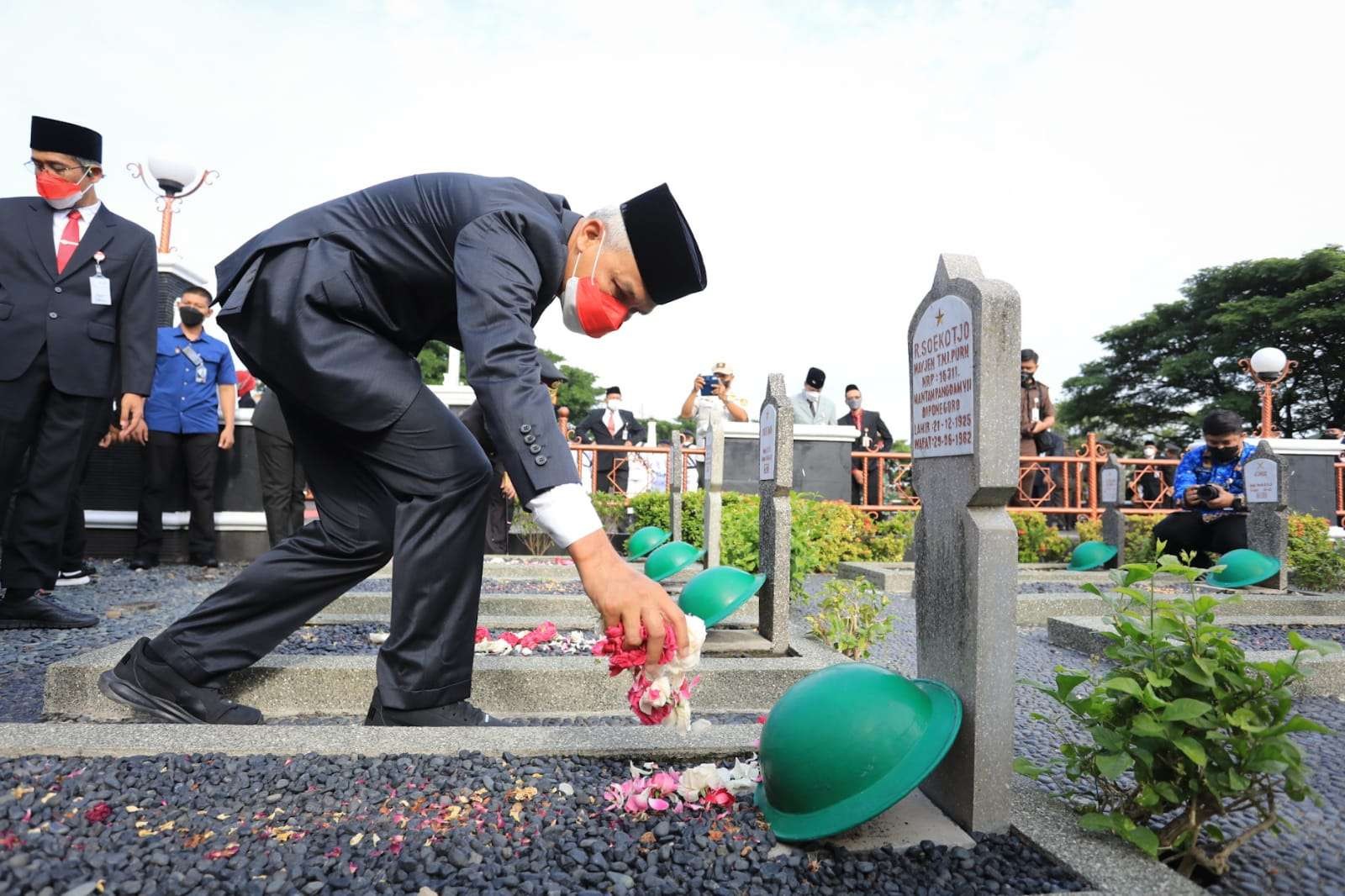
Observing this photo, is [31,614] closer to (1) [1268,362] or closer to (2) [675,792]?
(2) [675,792]

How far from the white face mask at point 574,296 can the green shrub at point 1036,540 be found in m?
8.31

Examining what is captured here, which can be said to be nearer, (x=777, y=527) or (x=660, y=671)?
(x=660, y=671)

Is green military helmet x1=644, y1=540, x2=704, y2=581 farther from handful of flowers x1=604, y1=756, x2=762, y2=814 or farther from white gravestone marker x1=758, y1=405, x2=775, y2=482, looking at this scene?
handful of flowers x1=604, y1=756, x2=762, y2=814

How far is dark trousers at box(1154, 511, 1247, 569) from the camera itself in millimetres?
7406

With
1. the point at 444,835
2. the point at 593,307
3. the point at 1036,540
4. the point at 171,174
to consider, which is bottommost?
the point at 444,835

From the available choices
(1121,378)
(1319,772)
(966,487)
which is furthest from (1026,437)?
(1121,378)

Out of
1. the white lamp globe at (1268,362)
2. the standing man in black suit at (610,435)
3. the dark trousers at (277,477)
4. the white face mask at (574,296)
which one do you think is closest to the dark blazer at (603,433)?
the standing man in black suit at (610,435)

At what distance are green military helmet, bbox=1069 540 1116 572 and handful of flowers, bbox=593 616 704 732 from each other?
763 centimetres

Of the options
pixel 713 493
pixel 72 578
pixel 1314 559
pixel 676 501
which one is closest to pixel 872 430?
pixel 676 501

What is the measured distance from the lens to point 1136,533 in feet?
30.9

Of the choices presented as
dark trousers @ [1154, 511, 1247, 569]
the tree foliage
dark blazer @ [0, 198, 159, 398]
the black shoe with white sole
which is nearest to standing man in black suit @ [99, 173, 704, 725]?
dark blazer @ [0, 198, 159, 398]

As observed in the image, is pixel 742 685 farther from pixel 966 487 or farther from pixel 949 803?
pixel 966 487

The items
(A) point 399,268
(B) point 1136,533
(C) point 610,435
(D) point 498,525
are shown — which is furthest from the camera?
(C) point 610,435

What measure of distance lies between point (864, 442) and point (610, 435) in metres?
4.13
